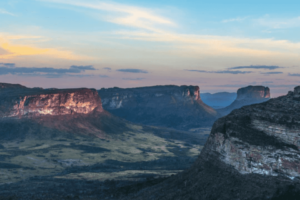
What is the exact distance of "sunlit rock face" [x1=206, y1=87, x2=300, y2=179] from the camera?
7900 centimetres

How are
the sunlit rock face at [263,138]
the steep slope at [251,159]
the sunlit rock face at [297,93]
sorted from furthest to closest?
the sunlit rock face at [297,93] < the sunlit rock face at [263,138] < the steep slope at [251,159]

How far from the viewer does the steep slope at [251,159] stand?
78562 millimetres

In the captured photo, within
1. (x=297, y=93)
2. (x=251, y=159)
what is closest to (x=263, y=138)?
(x=251, y=159)

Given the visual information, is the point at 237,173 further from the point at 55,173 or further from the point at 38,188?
the point at 55,173

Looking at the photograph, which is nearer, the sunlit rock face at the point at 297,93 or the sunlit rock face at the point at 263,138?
the sunlit rock face at the point at 263,138

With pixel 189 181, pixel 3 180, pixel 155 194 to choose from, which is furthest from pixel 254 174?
pixel 3 180

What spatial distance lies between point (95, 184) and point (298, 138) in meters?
94.1

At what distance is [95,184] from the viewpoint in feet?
494

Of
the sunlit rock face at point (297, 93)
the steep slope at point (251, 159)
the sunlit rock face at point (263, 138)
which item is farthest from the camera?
the sunlit rock face at point (297, 93)

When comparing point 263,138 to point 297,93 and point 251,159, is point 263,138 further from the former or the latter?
point 297,93

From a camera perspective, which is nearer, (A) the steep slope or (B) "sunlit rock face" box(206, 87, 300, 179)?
(A) the steep slope

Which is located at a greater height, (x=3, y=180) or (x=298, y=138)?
(x=298, y=138)

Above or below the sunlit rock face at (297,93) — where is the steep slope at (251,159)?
below

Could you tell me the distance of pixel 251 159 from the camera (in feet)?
277
